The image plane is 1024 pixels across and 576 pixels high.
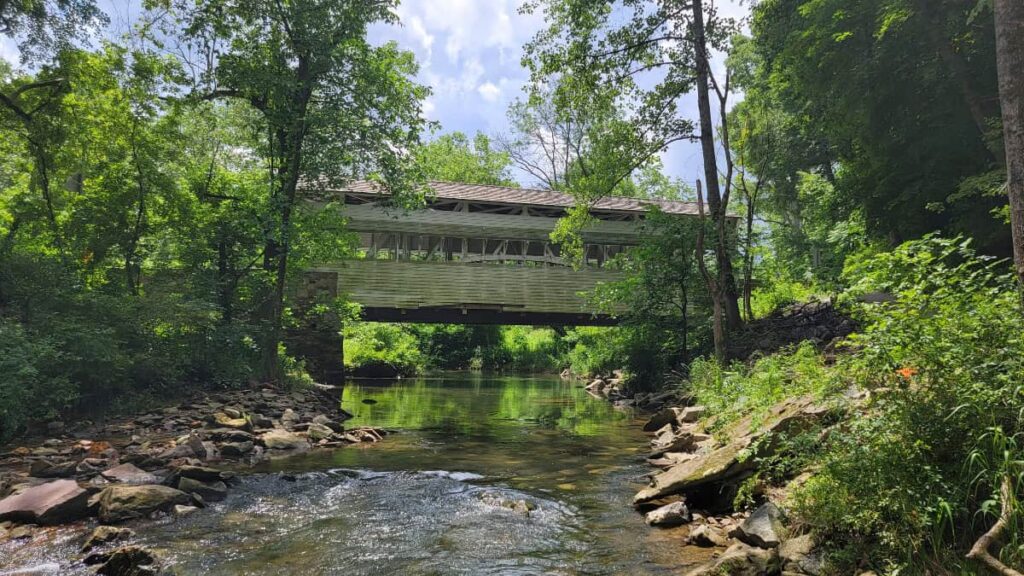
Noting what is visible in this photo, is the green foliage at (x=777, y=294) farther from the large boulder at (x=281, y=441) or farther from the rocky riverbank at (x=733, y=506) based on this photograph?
the large boulder at (x=281, y=441)

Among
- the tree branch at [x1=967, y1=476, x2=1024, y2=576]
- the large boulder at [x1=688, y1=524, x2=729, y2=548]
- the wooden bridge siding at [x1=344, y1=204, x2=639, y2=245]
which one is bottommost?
the large boulder at [x1=688, y1=524, x2=729, y2=548]

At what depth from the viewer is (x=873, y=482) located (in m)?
3.34

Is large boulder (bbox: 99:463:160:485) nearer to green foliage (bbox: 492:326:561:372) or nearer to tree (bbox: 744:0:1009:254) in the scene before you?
tree (bbox: 744:0:1009:254)

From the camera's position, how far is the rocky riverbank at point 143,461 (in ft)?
14.7

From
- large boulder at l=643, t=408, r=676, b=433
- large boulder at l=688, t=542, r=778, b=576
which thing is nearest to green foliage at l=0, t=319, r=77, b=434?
large boulder at l=688, t=542, r=778, b=576

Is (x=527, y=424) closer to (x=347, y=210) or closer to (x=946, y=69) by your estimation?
(x=946, y=69)

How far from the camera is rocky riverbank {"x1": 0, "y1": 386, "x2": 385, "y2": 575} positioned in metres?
4.48

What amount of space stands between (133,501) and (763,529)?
4.98 meters

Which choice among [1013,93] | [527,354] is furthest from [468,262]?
[1013,93]

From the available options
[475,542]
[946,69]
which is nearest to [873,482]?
[475,542]

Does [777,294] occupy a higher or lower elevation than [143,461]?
higher

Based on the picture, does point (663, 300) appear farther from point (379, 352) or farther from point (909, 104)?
point (379, 352)

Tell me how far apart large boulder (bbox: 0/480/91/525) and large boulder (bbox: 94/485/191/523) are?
0.50 ft

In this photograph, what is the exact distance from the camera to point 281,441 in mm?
8242
